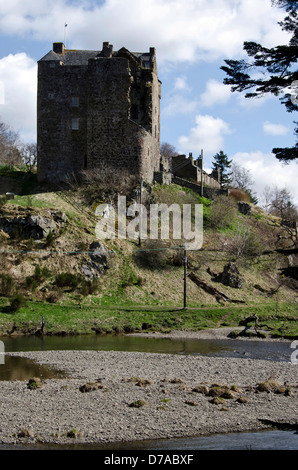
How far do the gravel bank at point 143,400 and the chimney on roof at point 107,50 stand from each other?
1745 inches

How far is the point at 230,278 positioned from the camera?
186ft

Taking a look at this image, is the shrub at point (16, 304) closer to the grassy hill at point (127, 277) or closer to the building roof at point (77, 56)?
the grassy hill at point (127, 277)

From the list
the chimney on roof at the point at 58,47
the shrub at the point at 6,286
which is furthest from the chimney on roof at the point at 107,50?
the shrub at the point at 6,286

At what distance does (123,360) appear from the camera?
96.0 ft

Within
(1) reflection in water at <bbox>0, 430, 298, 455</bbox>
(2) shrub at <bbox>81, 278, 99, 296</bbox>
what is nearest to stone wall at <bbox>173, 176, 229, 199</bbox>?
(2) shrub at <bbox>81, 278, 99, 296</bbox>

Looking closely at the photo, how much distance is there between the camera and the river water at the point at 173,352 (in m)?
16.3

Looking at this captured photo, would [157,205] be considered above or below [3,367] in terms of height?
above

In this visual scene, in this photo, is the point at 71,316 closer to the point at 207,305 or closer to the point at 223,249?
the point at 207,305

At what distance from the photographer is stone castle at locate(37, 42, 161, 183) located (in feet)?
203

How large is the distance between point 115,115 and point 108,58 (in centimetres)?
620

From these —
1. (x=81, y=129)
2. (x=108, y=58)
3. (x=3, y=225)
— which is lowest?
(x=3, y=225)

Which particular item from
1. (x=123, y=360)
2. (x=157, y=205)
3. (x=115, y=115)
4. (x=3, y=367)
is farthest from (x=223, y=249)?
(x=3, y=367)

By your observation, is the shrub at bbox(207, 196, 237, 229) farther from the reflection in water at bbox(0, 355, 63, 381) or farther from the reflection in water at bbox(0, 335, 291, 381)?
the reflection in water at bbox(0, 355, 63, 381)

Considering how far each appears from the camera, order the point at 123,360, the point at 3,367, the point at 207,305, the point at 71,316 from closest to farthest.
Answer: the point at 3,367 < the point at 123,360 < the point at 71,316 < the point at 207,305
